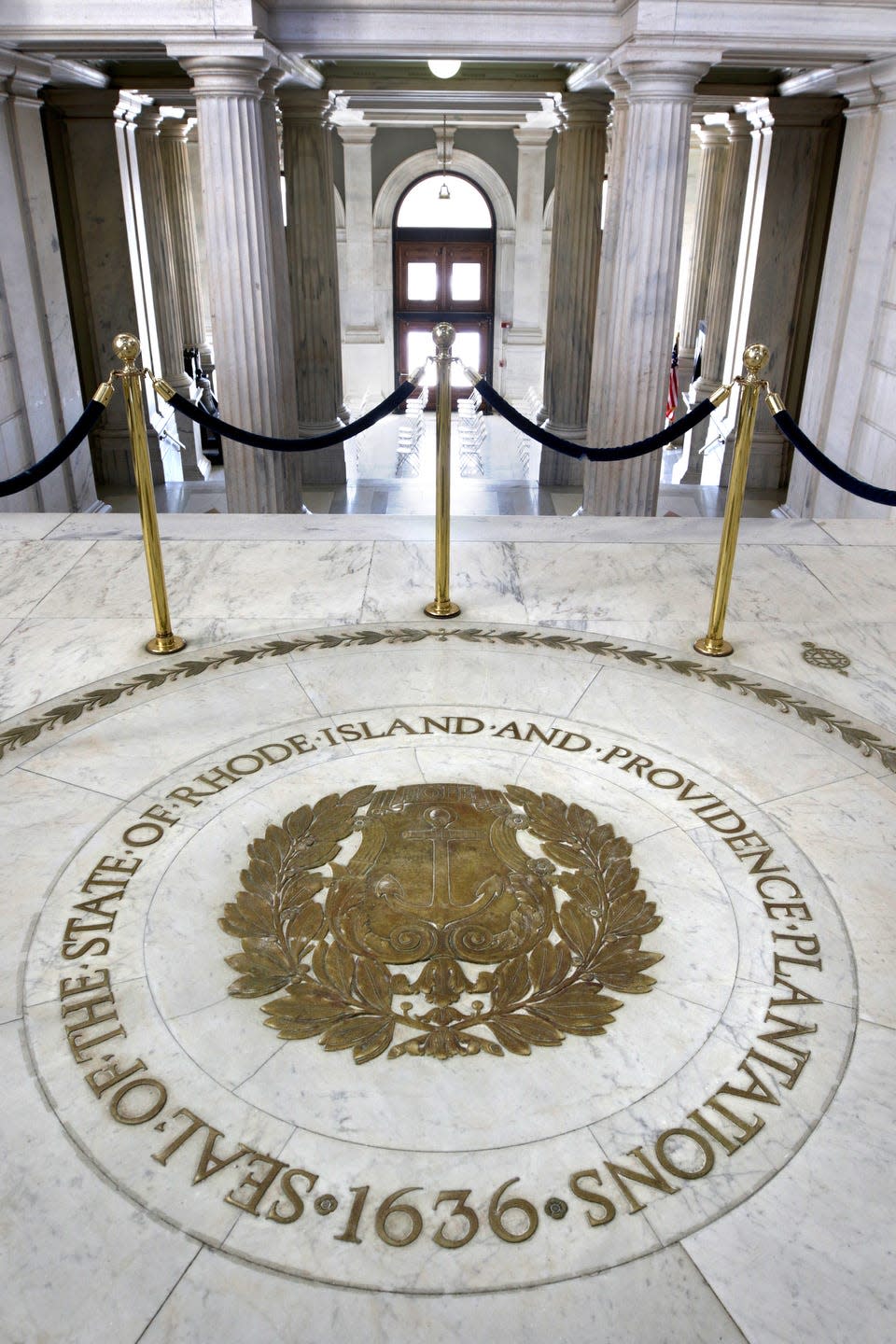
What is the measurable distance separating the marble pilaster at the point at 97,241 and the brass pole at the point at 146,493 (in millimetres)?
7582

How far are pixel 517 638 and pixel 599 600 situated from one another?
62 centimetres

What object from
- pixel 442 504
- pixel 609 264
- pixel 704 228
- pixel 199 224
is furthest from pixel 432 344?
pixel 442 504

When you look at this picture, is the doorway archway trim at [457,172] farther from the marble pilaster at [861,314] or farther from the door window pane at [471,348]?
the marble pilaster at [861,314]

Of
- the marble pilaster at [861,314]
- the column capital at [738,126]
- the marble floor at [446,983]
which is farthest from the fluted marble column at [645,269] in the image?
the column capital at [738,126]

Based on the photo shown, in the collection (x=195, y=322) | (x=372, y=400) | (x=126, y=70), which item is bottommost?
(x=372, y=400)

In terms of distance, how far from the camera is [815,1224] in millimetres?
1992

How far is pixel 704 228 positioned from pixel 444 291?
25.9 feet

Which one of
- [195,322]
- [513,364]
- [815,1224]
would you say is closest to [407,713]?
[815,1224]

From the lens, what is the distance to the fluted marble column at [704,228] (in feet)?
42.7

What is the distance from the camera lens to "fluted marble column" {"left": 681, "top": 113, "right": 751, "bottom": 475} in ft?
38.6

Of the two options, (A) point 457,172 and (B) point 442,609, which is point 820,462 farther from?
(A) point 457,172

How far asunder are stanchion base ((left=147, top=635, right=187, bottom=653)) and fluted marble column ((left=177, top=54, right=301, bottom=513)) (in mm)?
3389

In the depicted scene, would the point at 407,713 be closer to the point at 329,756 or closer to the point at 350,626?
the point at 329,756

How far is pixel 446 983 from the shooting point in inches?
99.3
